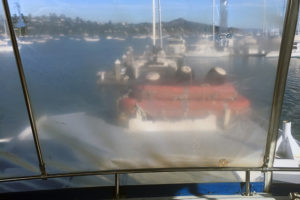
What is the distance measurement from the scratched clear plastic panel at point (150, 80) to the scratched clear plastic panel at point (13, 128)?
0.31 feet

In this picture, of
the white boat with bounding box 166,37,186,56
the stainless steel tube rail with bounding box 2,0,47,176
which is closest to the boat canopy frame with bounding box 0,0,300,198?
the stainless steel tube rail with bounding box 2,0,47,176

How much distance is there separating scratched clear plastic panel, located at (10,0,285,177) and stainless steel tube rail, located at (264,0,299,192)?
37 millimetres

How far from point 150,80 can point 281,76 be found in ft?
2.87

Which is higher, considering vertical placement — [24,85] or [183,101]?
[24,85]

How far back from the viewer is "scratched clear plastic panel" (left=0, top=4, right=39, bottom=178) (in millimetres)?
1958

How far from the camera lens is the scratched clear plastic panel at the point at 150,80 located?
75.1 inches

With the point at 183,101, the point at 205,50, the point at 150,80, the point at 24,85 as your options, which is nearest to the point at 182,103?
the point at 183,101

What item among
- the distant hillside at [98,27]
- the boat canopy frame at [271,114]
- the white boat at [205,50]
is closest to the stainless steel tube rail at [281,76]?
the boat canopy frame at [271,114]

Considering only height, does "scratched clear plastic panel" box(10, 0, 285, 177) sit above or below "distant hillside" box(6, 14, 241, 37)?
below

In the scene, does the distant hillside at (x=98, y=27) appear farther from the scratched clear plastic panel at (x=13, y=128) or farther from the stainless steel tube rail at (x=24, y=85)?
the scratched clear plastic panel at (x=13, y=128)

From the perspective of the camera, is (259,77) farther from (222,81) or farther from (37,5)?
(37,5)

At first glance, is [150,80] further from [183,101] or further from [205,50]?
[205,50]

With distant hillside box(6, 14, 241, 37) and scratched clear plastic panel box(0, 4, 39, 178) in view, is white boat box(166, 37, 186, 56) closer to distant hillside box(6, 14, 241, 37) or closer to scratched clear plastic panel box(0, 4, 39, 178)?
distant hillside box(6, 14, 241, 37)

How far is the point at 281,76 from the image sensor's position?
1.99 metres
